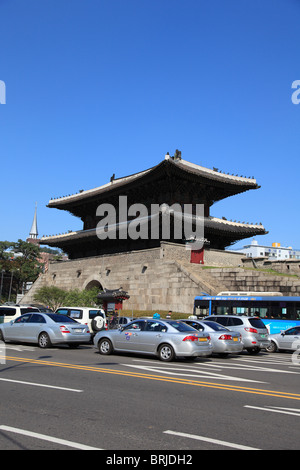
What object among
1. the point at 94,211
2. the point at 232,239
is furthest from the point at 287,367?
the point at 94,211

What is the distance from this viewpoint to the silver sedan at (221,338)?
629 inches

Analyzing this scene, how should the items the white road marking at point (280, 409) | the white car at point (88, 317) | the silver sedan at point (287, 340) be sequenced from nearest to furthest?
the white road marking at point (280, 409)
the silver sedan at point (287, 340)
the white car at point (88, 317)

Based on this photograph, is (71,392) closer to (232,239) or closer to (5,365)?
(5,365)

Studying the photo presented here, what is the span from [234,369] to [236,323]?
5531mm

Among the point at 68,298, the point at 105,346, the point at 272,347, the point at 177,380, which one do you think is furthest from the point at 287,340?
the point at 68,298

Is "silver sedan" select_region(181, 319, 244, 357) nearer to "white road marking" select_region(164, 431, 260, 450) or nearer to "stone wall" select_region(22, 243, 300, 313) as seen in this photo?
"white road marking" select_region(164, 431, 260, 450)

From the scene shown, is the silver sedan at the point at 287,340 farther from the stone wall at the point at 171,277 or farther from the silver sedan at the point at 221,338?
the stone wall at the point at 171,277

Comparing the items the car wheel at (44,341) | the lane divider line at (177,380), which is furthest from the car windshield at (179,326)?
the car wheel at (44,341)

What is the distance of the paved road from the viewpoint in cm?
539

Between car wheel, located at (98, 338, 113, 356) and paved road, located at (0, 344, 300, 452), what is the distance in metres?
2.24

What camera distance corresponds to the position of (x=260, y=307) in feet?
78.1

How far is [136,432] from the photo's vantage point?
5.70m
